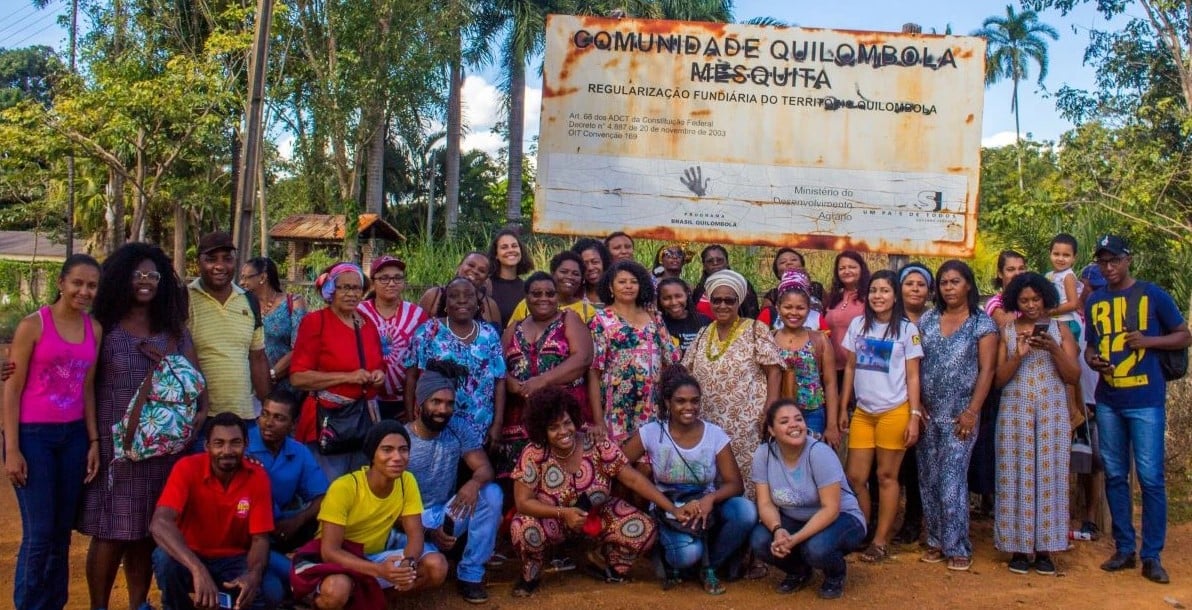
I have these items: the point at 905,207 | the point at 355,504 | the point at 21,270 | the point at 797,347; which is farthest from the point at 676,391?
the point at 21,270

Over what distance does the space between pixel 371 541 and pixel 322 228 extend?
57.4 ft

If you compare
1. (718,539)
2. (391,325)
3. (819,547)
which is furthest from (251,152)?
(819,547)

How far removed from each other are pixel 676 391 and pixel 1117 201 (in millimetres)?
7809

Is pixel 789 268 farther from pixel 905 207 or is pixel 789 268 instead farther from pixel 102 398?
pixel 102 398

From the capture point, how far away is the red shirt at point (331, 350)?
4.77 metres

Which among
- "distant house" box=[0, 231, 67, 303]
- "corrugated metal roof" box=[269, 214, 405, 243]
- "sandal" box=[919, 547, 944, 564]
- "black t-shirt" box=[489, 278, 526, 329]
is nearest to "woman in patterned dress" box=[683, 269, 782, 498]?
"sandal" box=[919, 547, 944, 564]

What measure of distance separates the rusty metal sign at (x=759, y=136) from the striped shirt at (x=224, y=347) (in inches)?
110

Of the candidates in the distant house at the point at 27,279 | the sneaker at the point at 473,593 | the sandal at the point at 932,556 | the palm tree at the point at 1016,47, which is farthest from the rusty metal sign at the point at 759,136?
the palm tree at the point at 1016,47

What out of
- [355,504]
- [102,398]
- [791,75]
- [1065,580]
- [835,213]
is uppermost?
[791,75]

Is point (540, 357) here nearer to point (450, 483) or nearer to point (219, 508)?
point (450, 483)

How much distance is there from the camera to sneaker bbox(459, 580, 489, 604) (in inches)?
183

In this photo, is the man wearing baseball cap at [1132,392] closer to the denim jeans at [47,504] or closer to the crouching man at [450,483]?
the crouching man at [450,483]

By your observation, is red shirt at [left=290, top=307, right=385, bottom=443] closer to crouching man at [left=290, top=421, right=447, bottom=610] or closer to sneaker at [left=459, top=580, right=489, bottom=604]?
crouching man at [left=290, top=421, right=447, bottom=610]

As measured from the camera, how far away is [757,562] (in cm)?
509
